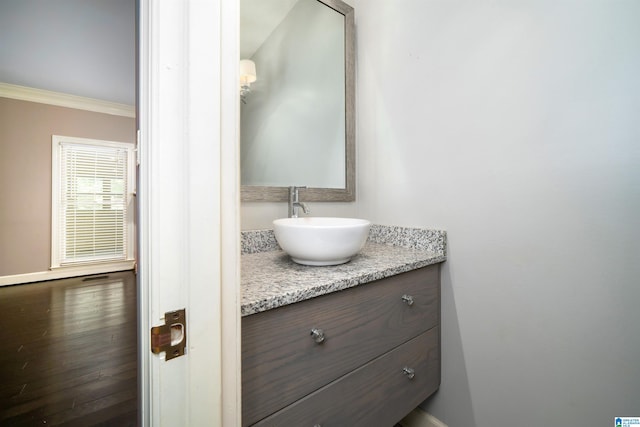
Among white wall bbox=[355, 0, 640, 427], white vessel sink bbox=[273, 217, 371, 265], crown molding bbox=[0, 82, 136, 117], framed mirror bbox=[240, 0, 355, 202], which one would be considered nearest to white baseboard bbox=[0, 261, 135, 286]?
crown molding bbox=[0, 82, 136, 117]

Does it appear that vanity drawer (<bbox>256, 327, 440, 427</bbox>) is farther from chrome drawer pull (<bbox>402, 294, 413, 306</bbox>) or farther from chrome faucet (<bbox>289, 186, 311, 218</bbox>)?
chrome faucet (<bbox>289, 186, 311, 218</bbox>)

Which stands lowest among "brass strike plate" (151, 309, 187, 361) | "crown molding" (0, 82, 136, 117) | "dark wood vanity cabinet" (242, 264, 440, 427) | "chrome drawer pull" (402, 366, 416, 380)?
"chrome drawer pull" (402, 366, 416, 380)

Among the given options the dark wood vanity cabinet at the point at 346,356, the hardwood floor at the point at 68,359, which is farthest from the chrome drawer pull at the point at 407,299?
the hardwood floor at the point at 68,359

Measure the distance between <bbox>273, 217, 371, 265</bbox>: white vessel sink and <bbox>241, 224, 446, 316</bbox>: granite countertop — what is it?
4cm

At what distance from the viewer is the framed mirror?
1204 millimetres

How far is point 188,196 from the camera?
1.35 ft

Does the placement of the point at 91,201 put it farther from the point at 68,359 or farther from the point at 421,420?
the point at 421,420

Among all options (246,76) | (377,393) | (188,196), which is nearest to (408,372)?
(377,393)

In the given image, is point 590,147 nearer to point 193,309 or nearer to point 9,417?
point 193,309

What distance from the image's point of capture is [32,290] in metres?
3.39

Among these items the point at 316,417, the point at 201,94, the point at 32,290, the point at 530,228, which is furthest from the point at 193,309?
the point at 32,290

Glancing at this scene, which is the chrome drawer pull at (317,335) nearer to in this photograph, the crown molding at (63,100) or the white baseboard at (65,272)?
the white baseboard at (65,272)

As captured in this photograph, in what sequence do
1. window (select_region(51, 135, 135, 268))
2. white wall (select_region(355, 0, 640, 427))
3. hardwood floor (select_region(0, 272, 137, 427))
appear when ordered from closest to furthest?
white wall (select_region(355, 0, 640, 427)), hardwood floor (select_region(0, 272, 137, 427)), window (select_region(51, 135, 135, 268))

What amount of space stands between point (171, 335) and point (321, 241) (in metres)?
0.49
